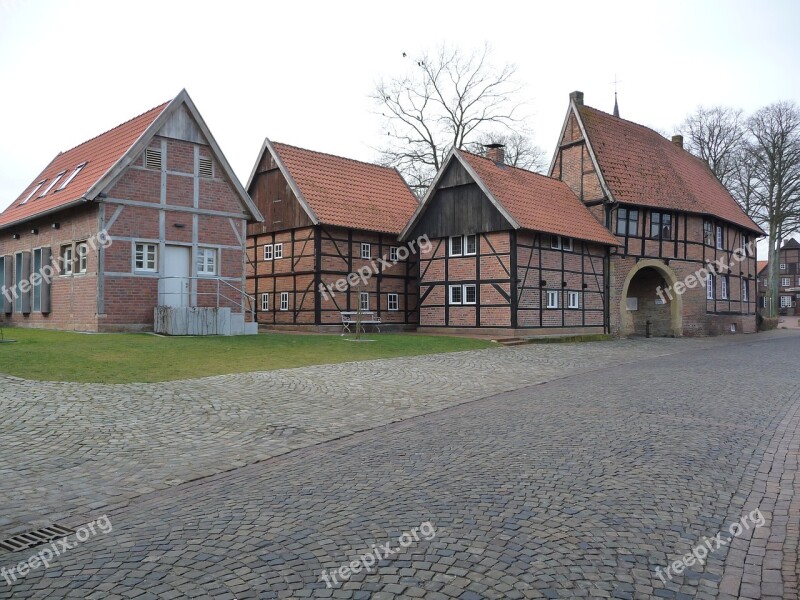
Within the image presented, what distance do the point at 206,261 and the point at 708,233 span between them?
24.7m

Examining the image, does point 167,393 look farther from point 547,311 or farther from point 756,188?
point 756,188

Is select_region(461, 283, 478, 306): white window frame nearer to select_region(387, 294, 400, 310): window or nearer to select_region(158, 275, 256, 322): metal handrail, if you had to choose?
select_region(387, 294, 400, 310): window

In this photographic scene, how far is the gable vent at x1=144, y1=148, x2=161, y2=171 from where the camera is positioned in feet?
70.6

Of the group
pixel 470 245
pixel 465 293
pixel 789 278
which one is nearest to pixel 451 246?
pixel 470 245

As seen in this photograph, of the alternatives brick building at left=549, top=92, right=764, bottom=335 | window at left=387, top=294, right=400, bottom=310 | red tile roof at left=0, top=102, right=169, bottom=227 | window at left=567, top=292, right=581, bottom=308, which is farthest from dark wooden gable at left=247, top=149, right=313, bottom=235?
brick building at left=549, top=92, right=764, bottom=335

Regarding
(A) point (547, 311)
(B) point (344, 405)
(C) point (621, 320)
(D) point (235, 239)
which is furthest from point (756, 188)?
(B) point (344, 405)

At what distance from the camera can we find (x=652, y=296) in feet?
106

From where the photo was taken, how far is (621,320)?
29.7 meters

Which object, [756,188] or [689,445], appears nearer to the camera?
[689,445]

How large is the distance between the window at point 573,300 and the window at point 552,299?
902 millimetres

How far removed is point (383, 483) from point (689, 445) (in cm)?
361

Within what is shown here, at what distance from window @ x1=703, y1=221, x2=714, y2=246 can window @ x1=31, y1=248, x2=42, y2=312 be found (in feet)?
96.8

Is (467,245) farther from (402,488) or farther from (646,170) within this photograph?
(402,488)

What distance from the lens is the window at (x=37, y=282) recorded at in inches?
926
